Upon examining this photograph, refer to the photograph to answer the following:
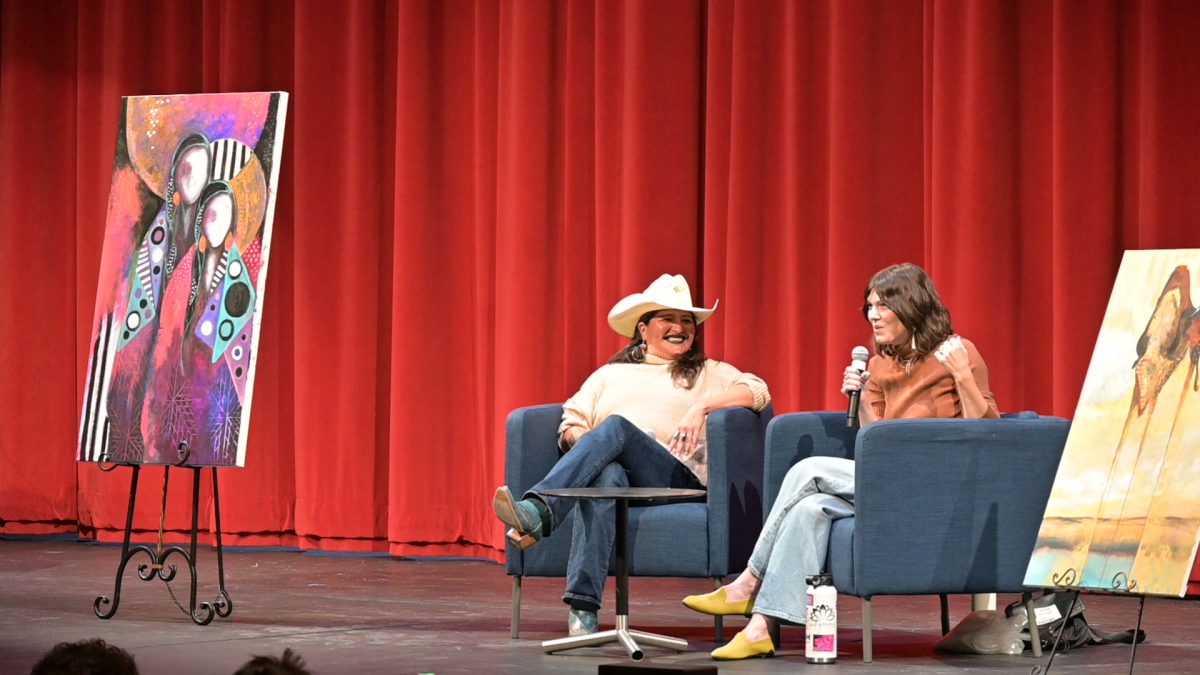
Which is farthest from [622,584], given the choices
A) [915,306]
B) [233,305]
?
[233,305]

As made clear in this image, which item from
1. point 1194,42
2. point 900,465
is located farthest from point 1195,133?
point 900,465

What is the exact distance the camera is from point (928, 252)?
18.8 ft

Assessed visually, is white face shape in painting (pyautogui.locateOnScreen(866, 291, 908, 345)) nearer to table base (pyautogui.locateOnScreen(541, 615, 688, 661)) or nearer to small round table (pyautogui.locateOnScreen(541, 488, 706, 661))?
small round table (pyautogui.locateOnScreen(541, 488, 706, 661))

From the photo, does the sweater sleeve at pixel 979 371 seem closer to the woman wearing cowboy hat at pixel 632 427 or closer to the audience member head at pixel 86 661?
the woman wearing cowboy hat at pixel 632 427

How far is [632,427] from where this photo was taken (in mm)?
4434

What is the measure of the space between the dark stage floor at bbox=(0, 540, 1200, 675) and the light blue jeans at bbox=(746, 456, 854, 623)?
0.49 ft

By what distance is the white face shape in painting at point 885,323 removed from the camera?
167 inches

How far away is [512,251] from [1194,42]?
2581 mm

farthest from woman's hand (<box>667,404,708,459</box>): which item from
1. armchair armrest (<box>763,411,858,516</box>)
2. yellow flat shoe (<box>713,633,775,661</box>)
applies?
yellow flat shoe (<box>713,633,775,661</box>)

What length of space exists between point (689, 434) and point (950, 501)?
32.5 inches

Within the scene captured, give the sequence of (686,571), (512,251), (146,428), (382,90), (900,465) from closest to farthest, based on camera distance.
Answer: (900,465) < (686,571) < (146,428) < (512,251) < (382,90)

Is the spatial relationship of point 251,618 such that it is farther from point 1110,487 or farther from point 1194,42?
point 1194,42

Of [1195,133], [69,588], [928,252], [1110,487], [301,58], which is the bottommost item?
[69,588]

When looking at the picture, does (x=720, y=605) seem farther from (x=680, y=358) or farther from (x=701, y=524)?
(x=680, y=358)
